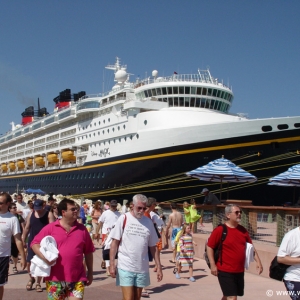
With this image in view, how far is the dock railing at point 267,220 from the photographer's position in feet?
28.7

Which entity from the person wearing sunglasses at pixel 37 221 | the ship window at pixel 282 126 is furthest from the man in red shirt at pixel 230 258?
the ship window at pixel 282 126

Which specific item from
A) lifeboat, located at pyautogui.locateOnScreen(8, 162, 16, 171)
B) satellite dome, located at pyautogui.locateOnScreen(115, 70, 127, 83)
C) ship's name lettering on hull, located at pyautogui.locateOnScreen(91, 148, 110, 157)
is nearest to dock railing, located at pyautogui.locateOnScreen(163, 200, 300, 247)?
ship's name lettering on hull, located at pyautogui.locateOnScreen(91, 148, 110, 157)

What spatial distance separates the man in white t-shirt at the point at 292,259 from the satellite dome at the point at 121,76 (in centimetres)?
3084

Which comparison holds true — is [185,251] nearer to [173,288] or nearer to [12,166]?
[173,288]

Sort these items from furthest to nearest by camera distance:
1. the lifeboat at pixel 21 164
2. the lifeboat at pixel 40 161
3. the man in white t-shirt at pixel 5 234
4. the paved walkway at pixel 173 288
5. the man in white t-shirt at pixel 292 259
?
1. the lifeboat at pixel 21 164
2. the lifeboat at pixel 40 161
3. the paved walkway at pixel 173 288
4. the man in white t-shirt at pixel 5 234
5. the man in white t-shirt at pixel 292 259

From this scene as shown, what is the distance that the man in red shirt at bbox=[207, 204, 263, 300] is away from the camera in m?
4.82

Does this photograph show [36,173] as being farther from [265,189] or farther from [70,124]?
[265,189]

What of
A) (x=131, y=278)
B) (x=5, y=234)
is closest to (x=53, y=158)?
(x=5, y=234)

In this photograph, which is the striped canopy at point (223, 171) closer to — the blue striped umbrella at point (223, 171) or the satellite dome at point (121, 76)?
the blue striped umbrella at point (223, 171)

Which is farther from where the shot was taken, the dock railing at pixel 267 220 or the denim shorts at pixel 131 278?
the dock railing at pixel 267 220

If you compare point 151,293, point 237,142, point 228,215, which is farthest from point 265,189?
point 228,215

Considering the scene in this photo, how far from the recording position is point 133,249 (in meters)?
4.93

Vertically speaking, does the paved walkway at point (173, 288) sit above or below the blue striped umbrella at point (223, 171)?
below

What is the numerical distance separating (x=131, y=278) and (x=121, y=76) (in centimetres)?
3032
